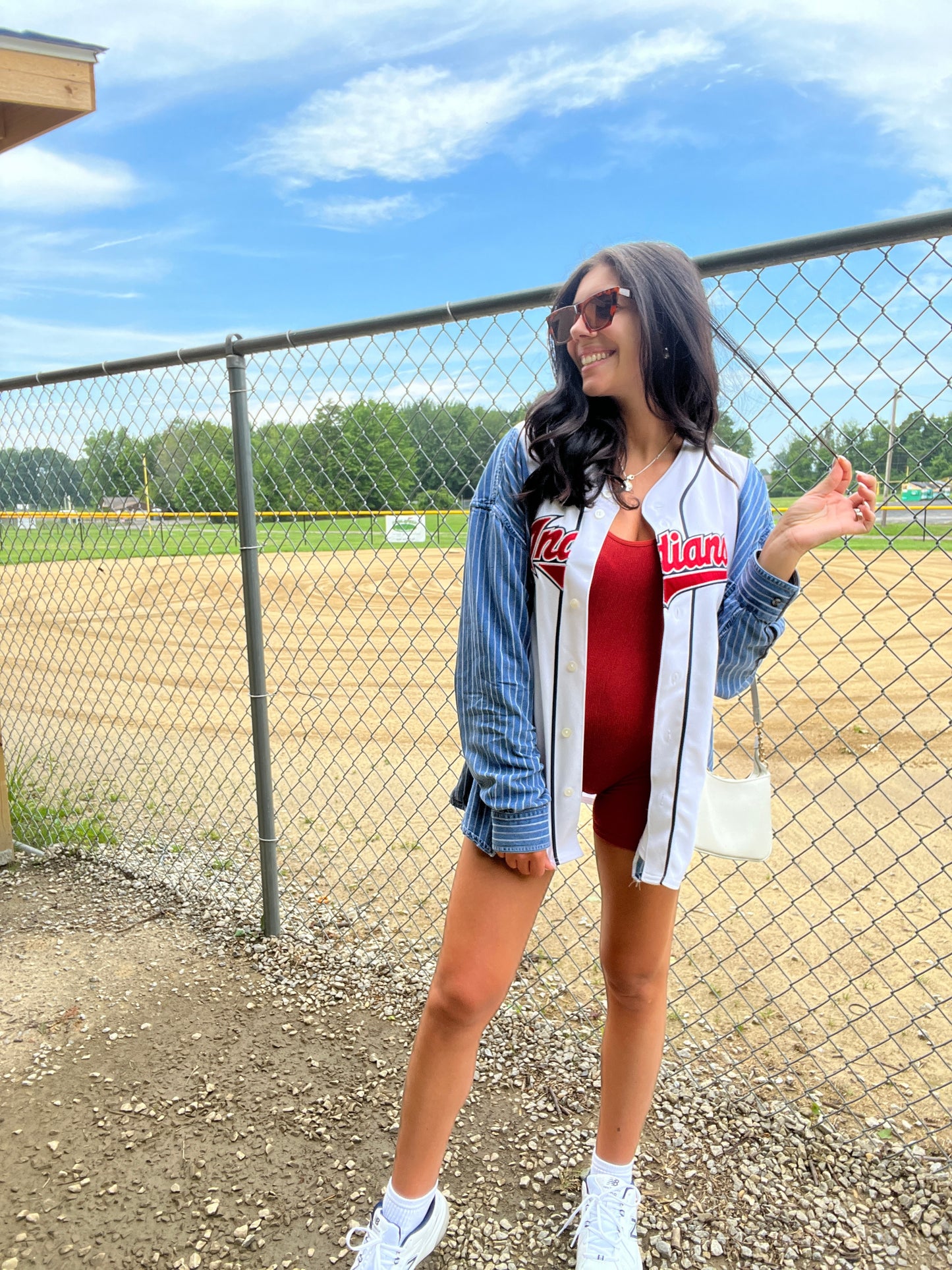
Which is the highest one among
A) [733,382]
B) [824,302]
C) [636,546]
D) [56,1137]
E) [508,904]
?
[824,302]

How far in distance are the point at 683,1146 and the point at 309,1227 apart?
0.92 metres

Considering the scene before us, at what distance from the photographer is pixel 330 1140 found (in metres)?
2.21

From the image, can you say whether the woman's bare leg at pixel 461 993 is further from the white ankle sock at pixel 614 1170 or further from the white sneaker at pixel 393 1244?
the white ankle sock at pixel 614 1170

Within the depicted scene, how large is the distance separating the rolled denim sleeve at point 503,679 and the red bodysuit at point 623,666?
123 millimetres

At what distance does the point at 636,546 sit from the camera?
1.53 meters

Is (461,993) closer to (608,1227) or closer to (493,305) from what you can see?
(608,1227)

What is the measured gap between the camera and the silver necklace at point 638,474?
1.57m

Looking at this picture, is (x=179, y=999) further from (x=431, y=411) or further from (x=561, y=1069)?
(x=431, y=411)

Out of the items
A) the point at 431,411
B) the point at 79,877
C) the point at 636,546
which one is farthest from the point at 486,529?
the point at 79,877

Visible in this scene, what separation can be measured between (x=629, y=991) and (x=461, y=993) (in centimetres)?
38

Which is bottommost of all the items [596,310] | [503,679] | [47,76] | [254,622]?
[254,622]

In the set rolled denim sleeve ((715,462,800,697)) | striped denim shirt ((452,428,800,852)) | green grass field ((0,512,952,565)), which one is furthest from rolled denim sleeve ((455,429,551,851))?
green grass field ((0,512,952,565))

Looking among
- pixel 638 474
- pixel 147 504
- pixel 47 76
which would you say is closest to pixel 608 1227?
pixel 638 474

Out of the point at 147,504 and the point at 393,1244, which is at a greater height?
the point at 147,504
